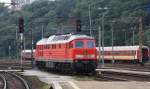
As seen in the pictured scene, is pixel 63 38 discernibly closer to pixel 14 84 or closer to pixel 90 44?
pixel 90 44

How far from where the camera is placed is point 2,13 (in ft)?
524

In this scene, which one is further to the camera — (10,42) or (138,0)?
(10,42)

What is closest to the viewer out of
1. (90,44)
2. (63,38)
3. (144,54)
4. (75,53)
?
A: (75,53)

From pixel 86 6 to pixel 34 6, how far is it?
30.0 metres

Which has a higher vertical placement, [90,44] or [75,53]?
[90,44]

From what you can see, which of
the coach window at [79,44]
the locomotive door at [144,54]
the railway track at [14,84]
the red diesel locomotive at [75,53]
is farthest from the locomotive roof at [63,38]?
the locomotive door at [144,54]

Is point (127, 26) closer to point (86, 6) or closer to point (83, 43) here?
point (86, 6)

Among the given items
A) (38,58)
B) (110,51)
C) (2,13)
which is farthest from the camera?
(2,13)

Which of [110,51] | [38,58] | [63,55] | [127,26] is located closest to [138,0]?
[127,26]

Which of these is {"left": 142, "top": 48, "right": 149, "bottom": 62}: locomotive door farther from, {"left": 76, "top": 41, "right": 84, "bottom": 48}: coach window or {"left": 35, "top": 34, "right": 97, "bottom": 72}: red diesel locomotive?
{"left": 76, "top": 41, "right": 84, "bottom": 48}: coach window

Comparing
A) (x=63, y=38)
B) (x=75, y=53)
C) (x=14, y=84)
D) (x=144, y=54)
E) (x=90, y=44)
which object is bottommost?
(x=144, y=54)

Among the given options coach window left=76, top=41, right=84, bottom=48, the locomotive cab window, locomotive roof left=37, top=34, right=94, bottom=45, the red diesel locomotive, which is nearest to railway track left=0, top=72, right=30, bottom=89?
the red diesel locomotive

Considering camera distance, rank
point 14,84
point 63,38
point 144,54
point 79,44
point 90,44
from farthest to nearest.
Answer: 1. point 144,54
2. point 63,38
3. point 90,44
4. point 79,44
5. point 14,84

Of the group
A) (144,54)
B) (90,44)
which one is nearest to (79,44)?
(90,44)
